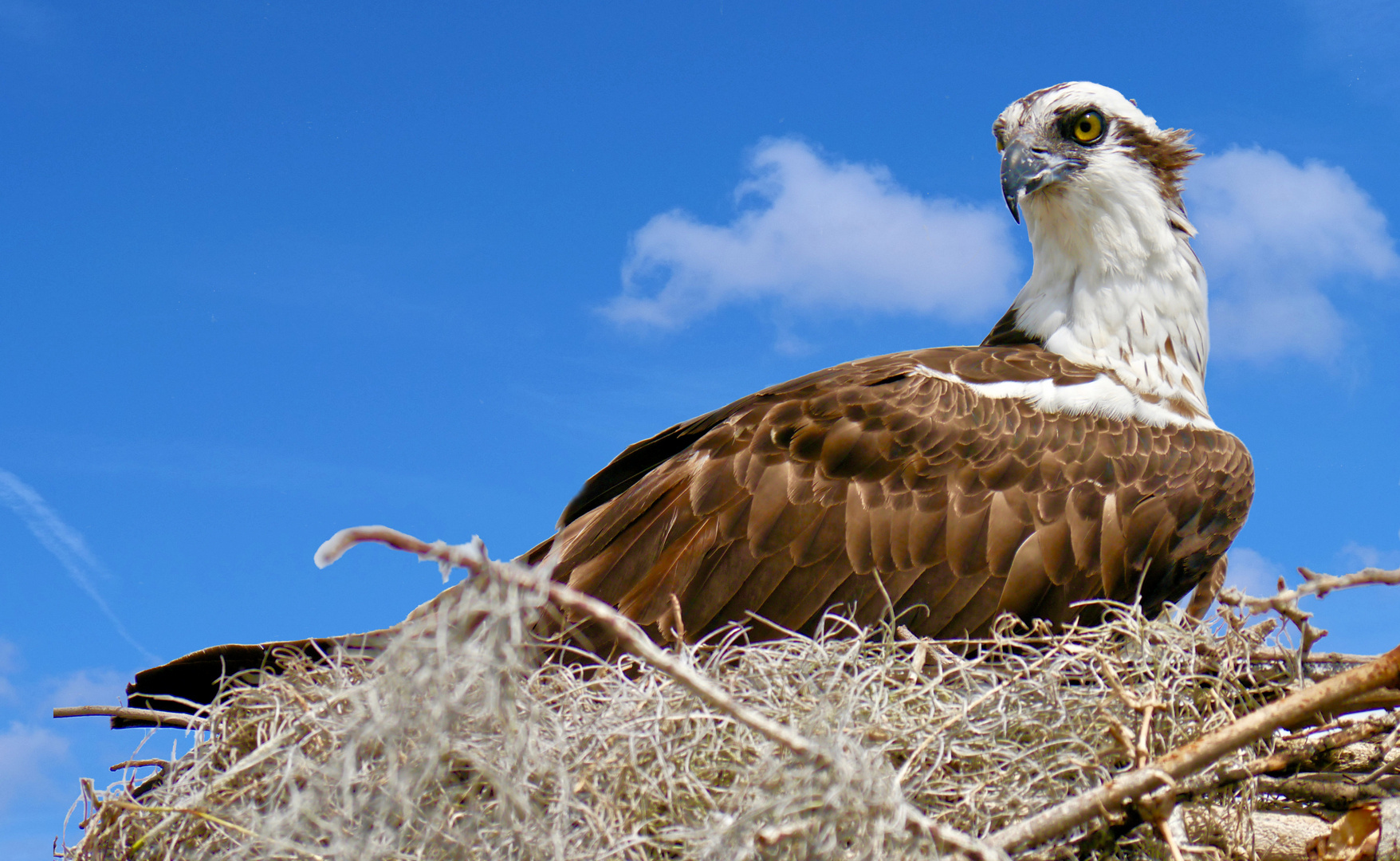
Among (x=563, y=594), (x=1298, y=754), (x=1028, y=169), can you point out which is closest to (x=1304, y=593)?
(x=1298, y=754)

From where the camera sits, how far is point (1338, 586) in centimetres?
240

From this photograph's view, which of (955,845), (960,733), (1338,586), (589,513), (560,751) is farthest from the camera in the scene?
(589,513)

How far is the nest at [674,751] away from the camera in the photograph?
1811 mm

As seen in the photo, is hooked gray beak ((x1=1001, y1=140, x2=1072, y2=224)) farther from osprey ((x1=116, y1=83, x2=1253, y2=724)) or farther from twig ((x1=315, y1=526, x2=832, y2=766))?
twig ((x1=315, y1=526, x2=832, y2=766))

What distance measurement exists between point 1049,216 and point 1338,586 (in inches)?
101

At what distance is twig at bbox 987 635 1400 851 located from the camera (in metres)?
2.02

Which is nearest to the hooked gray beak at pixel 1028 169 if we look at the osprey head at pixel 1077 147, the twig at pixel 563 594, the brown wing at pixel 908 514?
the osprey head at pixel 1077 147

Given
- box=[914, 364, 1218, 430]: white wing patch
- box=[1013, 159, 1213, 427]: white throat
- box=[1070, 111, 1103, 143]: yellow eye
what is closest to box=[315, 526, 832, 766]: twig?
box=[914, 364, 1218, 430]: white wing patch

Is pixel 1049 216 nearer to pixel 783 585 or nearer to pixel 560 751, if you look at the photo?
pixel 783 585

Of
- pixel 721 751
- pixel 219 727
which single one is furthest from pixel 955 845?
pixel 219 727

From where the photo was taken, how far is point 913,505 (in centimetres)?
364

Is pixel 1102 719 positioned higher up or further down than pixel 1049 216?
further down

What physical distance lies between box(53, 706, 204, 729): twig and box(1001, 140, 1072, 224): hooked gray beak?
356 cm

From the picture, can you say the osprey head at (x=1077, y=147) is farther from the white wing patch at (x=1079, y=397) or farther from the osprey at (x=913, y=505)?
the white wing patch at (x=1079, y=397)
